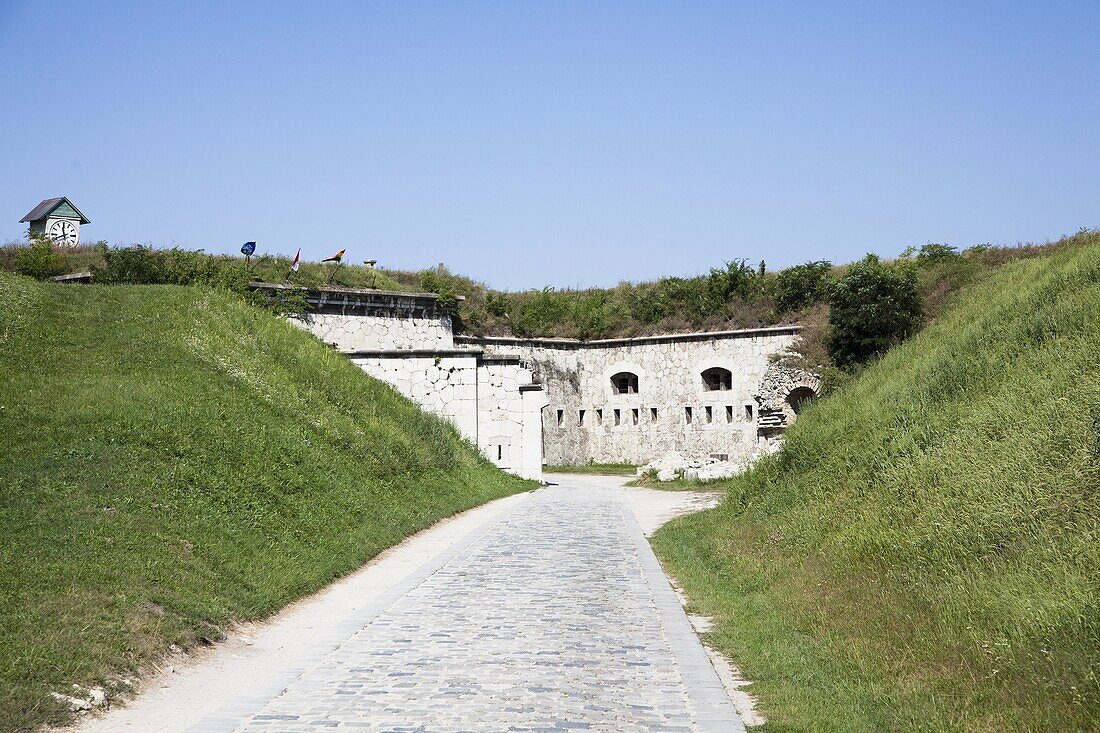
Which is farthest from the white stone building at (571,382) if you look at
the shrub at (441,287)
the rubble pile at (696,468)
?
the rubble pile at (696,468)

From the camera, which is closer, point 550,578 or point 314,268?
point 550,578

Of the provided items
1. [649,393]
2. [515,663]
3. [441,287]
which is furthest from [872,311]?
[515,663]

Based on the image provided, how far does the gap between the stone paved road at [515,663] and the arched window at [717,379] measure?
2324 cm

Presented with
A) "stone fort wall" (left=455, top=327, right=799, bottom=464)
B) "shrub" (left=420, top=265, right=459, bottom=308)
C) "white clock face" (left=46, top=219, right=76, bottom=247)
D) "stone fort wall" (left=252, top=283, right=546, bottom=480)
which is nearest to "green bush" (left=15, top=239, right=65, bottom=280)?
"white clock face" (left=46, top=219, right=76, bottom=247)

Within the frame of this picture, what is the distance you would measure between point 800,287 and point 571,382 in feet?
30.3

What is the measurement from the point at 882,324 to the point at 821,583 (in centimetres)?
1702

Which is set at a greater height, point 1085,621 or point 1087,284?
point 1087,284

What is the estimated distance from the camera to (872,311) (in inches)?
954

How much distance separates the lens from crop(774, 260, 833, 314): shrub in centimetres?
3297

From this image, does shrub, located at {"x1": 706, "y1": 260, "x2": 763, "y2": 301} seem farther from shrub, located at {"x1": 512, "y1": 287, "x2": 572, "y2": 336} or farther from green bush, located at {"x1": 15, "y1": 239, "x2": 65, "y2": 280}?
green bush, located at {"x1": 15, "y1": 239, "x2": 65, "y2": 280}

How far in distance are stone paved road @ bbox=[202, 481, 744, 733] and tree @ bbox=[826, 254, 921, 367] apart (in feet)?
48.3

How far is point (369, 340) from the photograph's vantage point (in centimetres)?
3056

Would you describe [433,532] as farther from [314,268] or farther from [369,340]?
[314,268]

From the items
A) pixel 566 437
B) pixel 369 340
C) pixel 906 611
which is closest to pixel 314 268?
pixel 369 340
